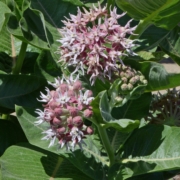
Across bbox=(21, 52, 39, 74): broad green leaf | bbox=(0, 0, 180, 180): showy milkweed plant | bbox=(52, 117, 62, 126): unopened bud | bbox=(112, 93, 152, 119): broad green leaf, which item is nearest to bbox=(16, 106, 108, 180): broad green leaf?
bbox=(0, 0, 180, 180): showy milkweed plant

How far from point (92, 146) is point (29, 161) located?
19cm

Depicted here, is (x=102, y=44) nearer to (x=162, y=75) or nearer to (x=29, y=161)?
(x=162, y=75)

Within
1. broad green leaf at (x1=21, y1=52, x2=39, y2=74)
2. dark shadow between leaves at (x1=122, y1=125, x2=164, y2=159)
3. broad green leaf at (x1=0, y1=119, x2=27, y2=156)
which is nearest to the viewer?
dark shadow between leaves at (x1=122, y1=125, x2=164, y2=159)

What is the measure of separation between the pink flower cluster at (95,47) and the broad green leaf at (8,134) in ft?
1.51

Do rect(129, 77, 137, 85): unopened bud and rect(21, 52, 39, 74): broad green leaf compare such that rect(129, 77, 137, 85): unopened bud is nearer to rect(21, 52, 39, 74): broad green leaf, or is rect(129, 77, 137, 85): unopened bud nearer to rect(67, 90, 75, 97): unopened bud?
rect(67, 90, 75, 97): unopened bud

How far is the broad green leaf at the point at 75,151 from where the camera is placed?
125 cm

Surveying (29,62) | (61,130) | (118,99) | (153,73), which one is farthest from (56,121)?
(29,62)

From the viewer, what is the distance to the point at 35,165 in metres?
1.33

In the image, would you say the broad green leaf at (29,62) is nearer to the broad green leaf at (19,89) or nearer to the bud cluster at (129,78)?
the broad green leaf at (19,89)

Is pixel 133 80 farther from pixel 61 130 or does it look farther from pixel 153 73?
pixel 61 130

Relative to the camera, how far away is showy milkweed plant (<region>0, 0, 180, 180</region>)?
1.06 meters

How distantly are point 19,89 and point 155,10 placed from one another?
50 cm

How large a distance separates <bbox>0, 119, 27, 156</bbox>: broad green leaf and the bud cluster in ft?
1.73

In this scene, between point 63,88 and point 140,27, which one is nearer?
point 63,88
